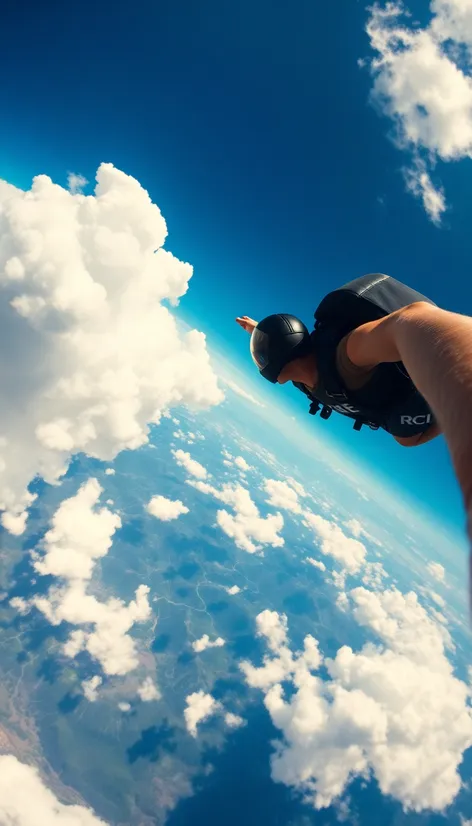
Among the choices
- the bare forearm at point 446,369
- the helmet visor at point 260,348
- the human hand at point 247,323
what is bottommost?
the bare forearm at point 446,369

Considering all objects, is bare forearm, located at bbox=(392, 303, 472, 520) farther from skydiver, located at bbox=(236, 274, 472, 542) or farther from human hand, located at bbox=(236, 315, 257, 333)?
human hand, located at bbox=(236, 315, 257, 333)

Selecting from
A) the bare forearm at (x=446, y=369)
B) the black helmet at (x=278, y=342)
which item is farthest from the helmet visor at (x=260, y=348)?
the bare forearm at (x=446, y=369)

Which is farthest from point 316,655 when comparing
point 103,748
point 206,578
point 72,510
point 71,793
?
point 72,510

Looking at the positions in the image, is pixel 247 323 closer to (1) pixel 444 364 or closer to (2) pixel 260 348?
(2) pixel 260 348

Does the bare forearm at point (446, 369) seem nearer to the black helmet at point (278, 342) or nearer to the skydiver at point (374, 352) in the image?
the skydiver at point (374, 352)

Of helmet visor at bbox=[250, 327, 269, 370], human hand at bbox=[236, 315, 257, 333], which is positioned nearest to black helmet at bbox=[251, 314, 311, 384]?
helmet visor at bbox=[250, 327, 269, 370]

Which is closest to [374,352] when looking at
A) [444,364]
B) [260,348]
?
[444,364]
